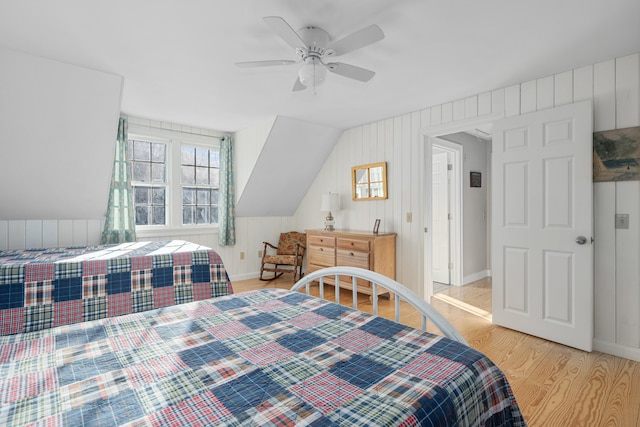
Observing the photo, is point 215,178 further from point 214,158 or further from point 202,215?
point 202,215

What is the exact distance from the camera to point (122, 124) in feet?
12.0

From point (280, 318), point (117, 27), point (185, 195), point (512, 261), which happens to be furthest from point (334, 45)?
point (185, 195)

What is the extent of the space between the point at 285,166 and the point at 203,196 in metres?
1.28

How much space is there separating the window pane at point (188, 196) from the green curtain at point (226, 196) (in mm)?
357

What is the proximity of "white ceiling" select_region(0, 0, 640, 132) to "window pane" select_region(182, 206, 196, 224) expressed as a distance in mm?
1689

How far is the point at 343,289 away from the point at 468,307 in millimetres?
1536

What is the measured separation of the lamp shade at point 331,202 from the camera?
4391 mm

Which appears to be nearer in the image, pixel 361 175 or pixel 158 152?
pixel 158 152

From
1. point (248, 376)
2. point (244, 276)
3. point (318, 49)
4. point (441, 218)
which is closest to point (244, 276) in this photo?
point (244, 276)

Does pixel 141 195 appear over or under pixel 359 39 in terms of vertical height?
under

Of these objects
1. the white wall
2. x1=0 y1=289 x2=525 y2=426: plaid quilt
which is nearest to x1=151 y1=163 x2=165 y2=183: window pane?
the white wall

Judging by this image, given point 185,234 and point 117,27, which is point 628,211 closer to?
point 117,27

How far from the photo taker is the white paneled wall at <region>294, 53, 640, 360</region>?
2.36 meters

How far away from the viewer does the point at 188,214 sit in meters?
4.49
